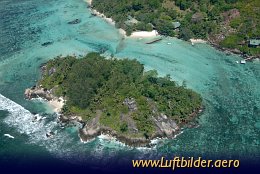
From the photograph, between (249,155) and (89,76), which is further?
(89,76)

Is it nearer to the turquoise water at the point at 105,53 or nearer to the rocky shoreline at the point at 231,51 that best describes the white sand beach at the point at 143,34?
the turquoise water at the point at 105,53

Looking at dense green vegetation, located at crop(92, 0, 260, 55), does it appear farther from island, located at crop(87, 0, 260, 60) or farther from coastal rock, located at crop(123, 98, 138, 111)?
coastal rock, located at crop(123, 98, 138, 111)

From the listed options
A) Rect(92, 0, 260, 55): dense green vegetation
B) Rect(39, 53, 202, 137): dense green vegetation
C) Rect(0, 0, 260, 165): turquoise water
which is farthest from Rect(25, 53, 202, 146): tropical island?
Rect(92, 0, 260, 55): dense green vegetation

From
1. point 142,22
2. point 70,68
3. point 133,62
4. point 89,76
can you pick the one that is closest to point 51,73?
point 70,68

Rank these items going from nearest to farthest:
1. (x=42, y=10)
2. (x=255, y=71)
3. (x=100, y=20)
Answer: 1. (x=255, y=71)
2. (x=100, y=20)
3. (x=42, y=10)

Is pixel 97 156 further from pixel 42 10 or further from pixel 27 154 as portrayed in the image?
pixel 42 10

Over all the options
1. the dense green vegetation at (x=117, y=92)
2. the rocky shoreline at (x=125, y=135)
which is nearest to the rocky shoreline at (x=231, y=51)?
the dense green vegetation at (x=117, y=92)
